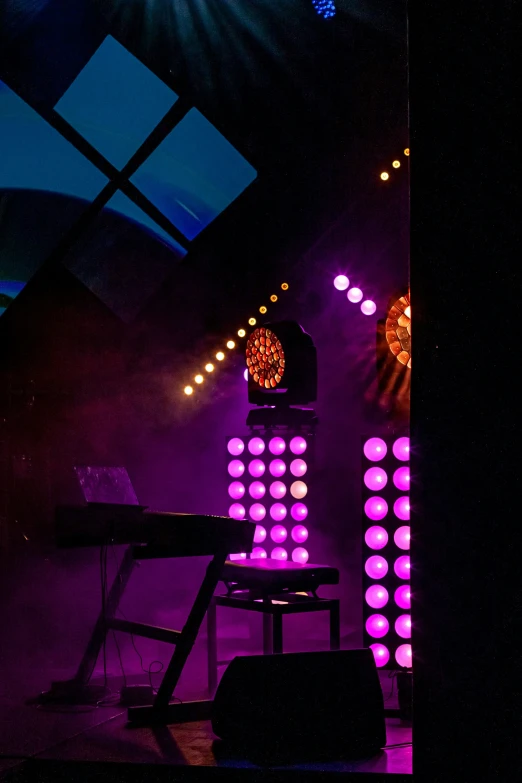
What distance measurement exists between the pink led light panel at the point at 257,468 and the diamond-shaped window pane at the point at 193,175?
1357mm

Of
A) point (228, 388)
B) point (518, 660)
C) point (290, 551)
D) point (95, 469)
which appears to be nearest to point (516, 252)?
point (518, 660)

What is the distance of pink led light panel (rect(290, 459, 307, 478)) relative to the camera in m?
4.26

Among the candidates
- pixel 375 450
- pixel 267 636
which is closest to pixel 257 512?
pixel 267 636

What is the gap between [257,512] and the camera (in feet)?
14.3

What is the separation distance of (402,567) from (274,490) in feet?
3.22

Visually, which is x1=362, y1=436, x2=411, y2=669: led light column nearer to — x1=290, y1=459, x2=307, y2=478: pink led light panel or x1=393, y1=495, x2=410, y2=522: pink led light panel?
x1=393, y1=495, x2=410, y2=522: pink led light panel

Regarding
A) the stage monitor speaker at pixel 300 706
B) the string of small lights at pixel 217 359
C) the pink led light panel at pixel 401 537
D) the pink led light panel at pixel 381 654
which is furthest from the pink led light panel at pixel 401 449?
the string of small lights at pixel 217 359

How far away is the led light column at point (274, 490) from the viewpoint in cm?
427

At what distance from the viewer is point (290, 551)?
4.29 m

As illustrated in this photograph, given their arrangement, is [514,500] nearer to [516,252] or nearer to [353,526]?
[516,252]

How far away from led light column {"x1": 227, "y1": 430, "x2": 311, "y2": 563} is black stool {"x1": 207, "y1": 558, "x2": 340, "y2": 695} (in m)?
0.63

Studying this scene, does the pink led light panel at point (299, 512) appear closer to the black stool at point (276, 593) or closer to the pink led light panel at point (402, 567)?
the black stool at point (276, 593)

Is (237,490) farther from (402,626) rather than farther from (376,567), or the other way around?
(402,626)

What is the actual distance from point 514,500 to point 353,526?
297cm
